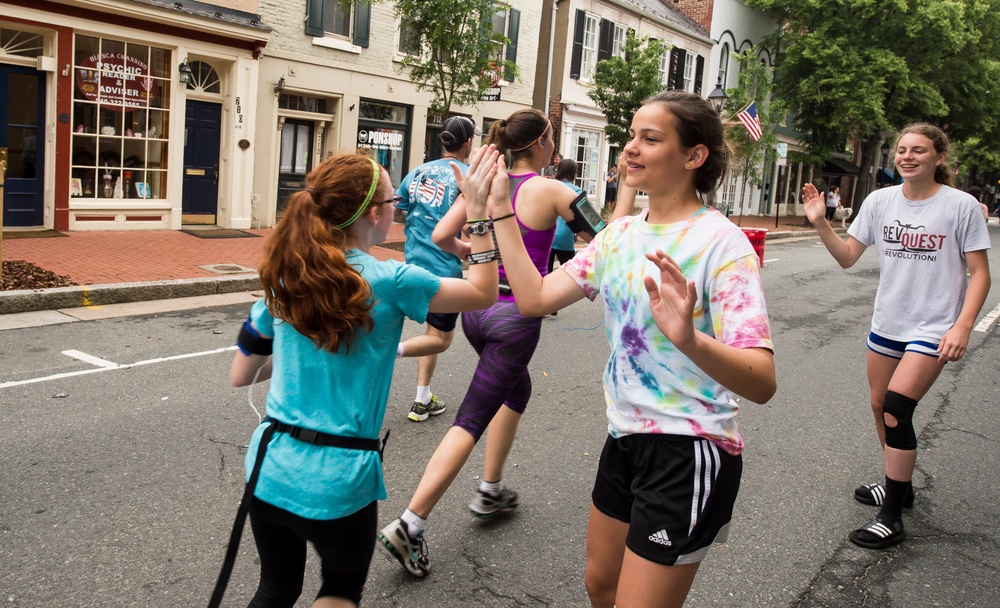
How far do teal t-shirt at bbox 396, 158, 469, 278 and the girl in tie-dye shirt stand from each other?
2617mm

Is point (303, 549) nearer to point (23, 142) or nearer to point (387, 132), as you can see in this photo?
point (23, 142)

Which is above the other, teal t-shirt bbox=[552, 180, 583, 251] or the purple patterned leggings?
teal t-shirt bbox=[552, 180, 583, 251]

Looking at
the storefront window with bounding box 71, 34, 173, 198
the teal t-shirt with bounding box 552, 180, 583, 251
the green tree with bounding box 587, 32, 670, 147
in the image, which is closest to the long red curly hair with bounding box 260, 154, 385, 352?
the teal t-shirt with bounding box 552, 180, 583, 251

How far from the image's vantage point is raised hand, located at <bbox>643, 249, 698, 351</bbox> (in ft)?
5.91

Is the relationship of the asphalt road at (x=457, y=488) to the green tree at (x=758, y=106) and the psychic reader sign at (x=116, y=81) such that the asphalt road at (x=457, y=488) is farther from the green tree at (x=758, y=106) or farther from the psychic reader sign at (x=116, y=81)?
the green tree at (x=758, y=106)

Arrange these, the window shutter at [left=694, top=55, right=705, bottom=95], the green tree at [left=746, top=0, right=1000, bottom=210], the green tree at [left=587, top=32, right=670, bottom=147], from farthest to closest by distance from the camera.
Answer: the window shutter at [left=694, top=55, right=705, bottom=95]
the green tree at [left=746, top=0, right=1000, bottom=210]
the green tree at [left=587, top=32, right=670, bottom=147]

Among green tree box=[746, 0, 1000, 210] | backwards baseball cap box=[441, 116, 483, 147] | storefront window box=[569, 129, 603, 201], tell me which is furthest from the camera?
green tree box=[746, 0, 1000, 210]

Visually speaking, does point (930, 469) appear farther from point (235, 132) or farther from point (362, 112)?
point (362, 112)

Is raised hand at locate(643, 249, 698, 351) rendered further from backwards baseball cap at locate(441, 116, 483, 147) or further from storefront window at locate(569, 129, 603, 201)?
storefront window at locate(569, 129, 603, 201)

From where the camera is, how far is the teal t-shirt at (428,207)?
16.2ft

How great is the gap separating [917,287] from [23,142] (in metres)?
13.1

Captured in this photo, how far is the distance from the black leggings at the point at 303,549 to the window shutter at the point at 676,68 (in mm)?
27976

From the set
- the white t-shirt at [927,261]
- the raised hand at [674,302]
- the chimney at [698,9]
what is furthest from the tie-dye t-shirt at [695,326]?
the chimney at [698,9]

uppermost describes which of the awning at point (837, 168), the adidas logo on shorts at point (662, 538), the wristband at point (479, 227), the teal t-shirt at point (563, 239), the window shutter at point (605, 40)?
the window shutter at point (605, 40)
